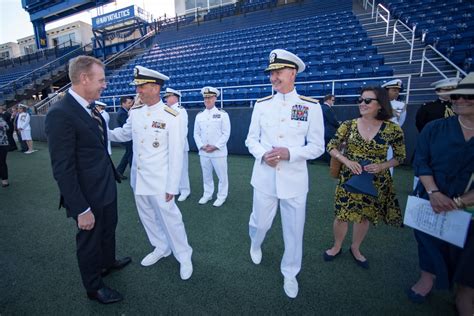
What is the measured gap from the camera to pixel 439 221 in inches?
69.3

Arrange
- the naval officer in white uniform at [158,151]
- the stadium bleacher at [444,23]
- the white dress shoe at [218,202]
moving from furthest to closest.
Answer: the stadium bleacher at [444,23], the white dress shoe at [218,202], the naval officer in white uniform at [158,151]

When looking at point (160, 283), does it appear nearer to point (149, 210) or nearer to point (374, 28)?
point (149, 210)

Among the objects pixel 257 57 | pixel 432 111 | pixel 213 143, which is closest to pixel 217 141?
pixel 213 143

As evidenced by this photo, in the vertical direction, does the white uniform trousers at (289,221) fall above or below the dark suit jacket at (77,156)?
below

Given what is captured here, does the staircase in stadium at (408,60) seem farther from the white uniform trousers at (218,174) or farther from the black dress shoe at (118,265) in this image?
the black dress shoe at (118,265)

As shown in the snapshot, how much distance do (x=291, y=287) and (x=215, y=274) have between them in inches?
29.6

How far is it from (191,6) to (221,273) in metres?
23.4

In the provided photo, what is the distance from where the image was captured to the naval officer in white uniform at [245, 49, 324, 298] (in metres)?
2.01

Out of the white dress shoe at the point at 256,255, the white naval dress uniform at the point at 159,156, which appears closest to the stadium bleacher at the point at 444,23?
the white dress shoe at the point at 256,255

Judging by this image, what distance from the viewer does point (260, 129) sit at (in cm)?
228

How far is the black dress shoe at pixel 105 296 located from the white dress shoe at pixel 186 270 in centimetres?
55

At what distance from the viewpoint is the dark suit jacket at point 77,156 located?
167 centimetres

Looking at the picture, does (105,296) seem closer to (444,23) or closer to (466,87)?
(466,87)

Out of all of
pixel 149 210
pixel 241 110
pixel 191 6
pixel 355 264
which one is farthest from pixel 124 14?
pixel 355 264
